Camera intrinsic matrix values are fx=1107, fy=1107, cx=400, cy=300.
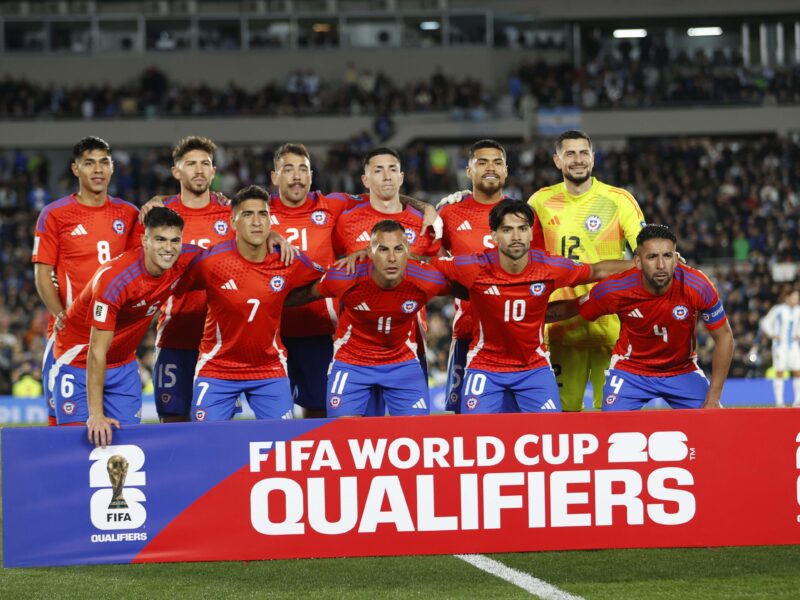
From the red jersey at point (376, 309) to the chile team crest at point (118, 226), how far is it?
1.50 metres

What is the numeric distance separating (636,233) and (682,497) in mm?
2262

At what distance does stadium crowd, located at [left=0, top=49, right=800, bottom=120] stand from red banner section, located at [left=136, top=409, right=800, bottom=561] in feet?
79.0

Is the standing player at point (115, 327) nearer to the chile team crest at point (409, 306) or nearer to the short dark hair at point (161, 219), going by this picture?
the short dark hair at point (161, 219)

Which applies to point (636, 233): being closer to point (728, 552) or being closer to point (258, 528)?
point (728, 552)

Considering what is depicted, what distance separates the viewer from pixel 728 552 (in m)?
6.39

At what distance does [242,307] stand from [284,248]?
1.41 feet

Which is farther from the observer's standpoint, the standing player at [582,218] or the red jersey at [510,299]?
the standing player at [582,218]

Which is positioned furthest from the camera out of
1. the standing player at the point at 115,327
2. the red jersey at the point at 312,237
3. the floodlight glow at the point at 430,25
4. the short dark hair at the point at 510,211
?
the floodlight glow at the point at 430,25

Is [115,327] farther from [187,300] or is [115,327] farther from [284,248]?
[284,248]

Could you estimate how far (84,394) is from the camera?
6879mm

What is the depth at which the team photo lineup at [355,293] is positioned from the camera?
6.55 meters

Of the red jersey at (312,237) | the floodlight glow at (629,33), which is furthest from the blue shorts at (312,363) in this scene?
the floodlight glow at (629,33)

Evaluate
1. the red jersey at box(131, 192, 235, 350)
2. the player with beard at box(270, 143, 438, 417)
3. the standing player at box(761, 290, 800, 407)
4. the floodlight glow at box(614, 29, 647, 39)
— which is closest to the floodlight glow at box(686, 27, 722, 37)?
the floodlight glow at box(614, 29, 647, 39)

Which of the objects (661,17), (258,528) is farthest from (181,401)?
(661,17)
